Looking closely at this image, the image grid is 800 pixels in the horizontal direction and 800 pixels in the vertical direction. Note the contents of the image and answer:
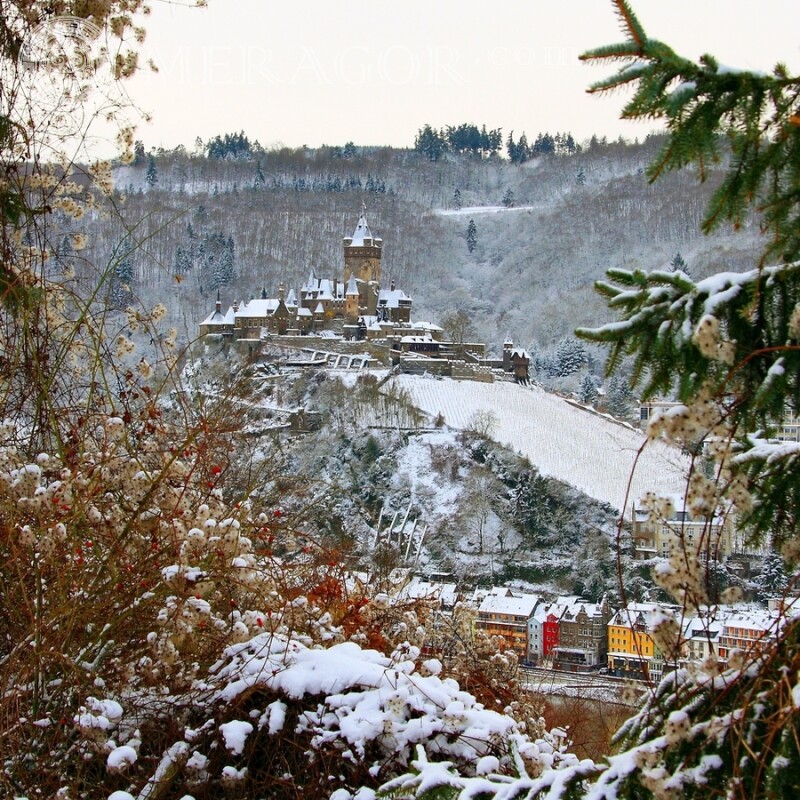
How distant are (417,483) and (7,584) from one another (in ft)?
116

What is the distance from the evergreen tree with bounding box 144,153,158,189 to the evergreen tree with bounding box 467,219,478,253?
90.0 feet

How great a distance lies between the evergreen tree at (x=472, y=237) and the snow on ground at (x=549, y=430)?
43150mm

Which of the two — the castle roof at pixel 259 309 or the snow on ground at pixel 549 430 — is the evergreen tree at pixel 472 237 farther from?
the snow on ground at pixel 549 430

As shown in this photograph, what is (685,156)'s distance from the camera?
181cm

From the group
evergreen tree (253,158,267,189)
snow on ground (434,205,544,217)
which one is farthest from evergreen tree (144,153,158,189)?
snow on ground (434,205,544,217)

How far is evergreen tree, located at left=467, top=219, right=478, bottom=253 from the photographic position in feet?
285

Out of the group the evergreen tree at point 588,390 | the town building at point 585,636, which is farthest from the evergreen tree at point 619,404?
the town building at point 585,636

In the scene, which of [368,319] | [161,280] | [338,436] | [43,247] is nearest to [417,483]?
[338,436]

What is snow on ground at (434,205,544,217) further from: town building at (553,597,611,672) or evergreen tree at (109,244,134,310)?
evergreen tree at (109,244,134,310)

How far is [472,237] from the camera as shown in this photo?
286 ft

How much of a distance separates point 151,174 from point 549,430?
188 ft

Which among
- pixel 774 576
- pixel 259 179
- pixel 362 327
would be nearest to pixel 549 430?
pixel 362 327

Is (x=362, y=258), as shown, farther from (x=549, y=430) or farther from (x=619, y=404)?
(x=549, y=430)

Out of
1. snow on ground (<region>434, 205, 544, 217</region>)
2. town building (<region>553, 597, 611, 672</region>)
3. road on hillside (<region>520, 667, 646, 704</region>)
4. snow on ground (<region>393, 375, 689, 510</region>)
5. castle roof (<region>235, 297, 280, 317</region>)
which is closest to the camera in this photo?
road on hillside (<region>520, 667, 646, 704</region>)
